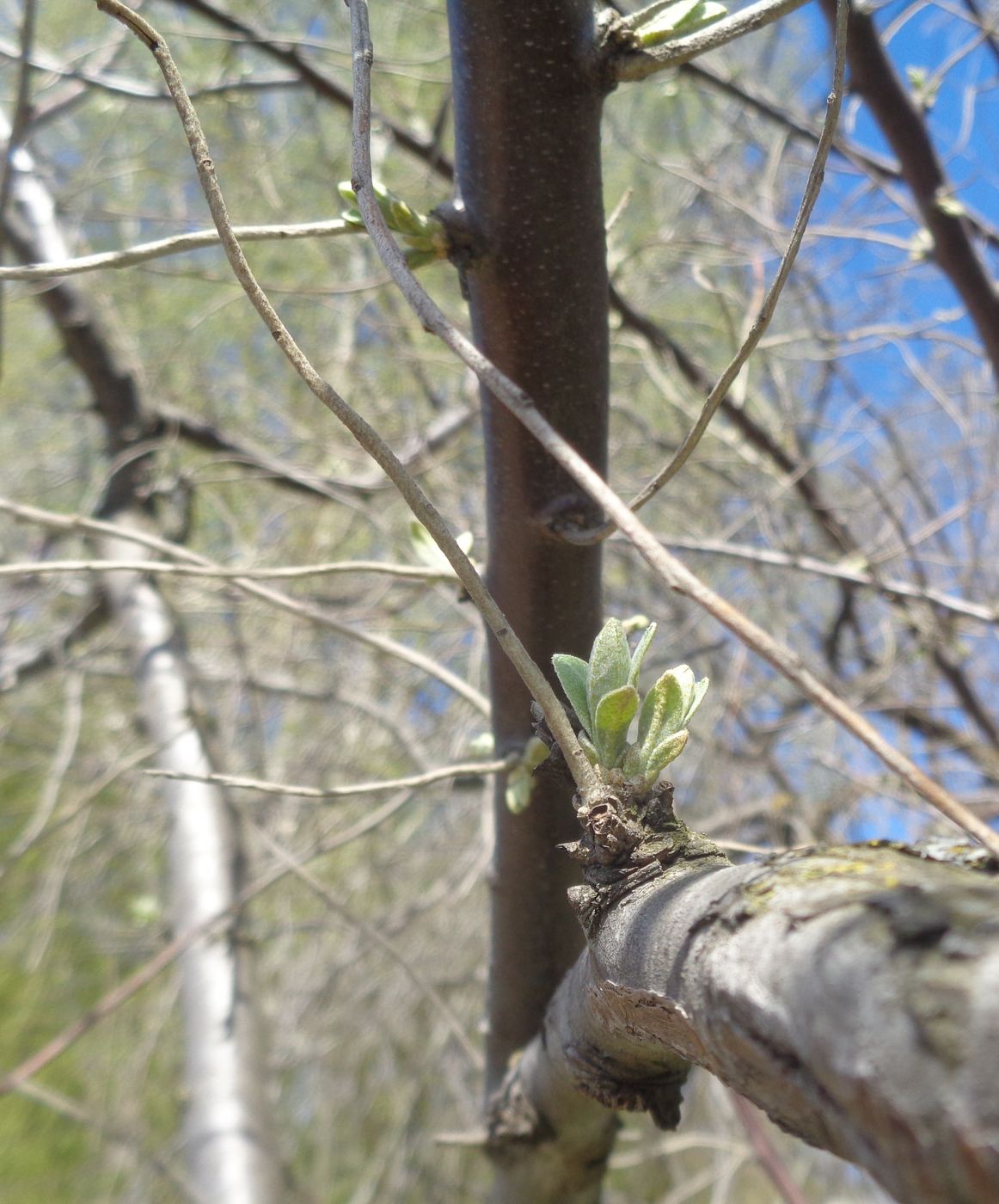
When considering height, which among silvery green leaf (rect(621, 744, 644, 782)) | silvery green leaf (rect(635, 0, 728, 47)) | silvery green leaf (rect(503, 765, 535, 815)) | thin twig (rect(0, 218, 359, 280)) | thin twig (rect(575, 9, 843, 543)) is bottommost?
silvery green leaf (rect(503, 765, 535, 815))

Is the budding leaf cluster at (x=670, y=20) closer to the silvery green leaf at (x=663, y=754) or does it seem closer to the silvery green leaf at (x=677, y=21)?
the silvery green leaf at (x=677, y=21)

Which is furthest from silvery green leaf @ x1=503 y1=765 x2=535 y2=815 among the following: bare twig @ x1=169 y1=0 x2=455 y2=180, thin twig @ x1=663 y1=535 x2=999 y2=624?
bare twig @ x1=169 y1=0 x2=455 y2=180

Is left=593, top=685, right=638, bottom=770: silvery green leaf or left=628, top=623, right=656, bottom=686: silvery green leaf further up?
left=628, top=623, right=656, bottom=686: silvery green leaf

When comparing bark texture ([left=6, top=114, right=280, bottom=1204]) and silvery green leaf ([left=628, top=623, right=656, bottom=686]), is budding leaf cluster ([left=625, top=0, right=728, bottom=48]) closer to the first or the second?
silvery green leaf ([left=628, top=623, right=656, bottom=686])

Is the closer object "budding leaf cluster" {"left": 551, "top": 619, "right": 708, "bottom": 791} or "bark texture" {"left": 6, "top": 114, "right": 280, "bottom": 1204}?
"budding leaf cluster" {"left": 551, "top": 619, "right": 708, "bottom": 791}

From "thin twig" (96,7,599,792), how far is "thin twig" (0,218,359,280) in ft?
0.21

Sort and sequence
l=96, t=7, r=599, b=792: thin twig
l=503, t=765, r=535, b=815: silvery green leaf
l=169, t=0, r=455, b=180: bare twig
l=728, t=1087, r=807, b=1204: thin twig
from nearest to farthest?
1. l=96, t=7, r=599, b=792: thin twig
2. l=503, t=765, r=535, b=815: silvery green leaf
3. l=728, t=1087, r=807, b=1204: thin twig
4. l=169, t=0, r=455, b=180: bare twig

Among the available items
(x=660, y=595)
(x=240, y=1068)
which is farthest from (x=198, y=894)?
(x=660, y=595)

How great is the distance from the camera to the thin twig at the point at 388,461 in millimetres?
333

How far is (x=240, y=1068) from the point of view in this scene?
1278 millimetres

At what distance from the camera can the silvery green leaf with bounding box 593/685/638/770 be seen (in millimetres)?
362

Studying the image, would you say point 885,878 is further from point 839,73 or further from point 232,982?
point 232,982

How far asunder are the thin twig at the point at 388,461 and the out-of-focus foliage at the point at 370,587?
30.5 inches

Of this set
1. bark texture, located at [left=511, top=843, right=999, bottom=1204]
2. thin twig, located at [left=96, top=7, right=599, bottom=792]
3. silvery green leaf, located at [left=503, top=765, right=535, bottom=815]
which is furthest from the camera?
silvery green leaf, located at [left=503, top=765, right=535, bottom=815]
